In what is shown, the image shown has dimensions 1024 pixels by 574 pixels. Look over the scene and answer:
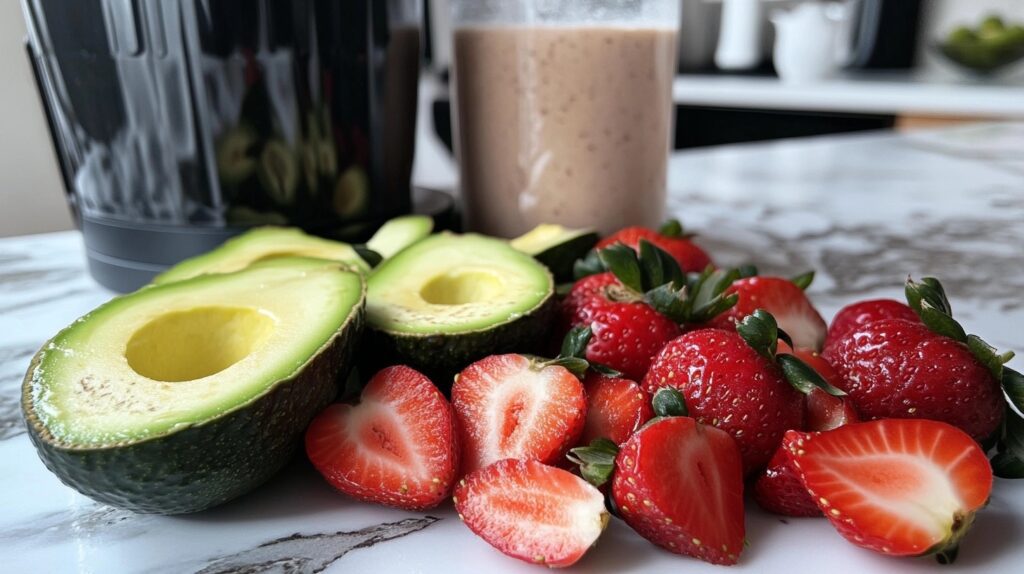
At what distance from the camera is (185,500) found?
1.24 feet

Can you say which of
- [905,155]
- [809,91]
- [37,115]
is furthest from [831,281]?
[809,91]

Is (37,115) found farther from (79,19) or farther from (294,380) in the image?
(294,380)

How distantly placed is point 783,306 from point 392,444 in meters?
0.28

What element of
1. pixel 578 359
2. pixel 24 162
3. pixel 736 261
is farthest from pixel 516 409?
pixel 24 162

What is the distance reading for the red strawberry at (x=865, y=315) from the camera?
499 millimetres

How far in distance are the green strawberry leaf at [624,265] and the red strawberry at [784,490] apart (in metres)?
0.15

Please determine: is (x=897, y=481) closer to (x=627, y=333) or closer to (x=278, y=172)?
(x=627, y=333)

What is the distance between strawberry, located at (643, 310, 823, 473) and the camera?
407 mm

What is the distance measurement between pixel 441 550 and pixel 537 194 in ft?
1.62

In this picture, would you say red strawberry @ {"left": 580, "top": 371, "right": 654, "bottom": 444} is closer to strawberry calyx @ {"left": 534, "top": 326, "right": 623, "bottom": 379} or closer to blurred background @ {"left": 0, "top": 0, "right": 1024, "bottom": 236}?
strawberry calyx @ {"left": 534, "top": 326, "right": 623, "bottom": 379}

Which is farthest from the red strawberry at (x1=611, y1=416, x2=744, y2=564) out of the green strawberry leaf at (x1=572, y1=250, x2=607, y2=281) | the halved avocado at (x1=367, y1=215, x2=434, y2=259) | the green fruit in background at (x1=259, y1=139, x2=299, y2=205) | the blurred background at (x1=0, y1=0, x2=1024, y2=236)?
the blurred background at (x1=0, y1=0, x2=1024, y2=236)

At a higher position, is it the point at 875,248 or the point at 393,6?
the point at 393,6

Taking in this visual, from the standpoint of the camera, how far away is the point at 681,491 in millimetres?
366

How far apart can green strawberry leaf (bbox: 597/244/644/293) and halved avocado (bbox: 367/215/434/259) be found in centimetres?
20
